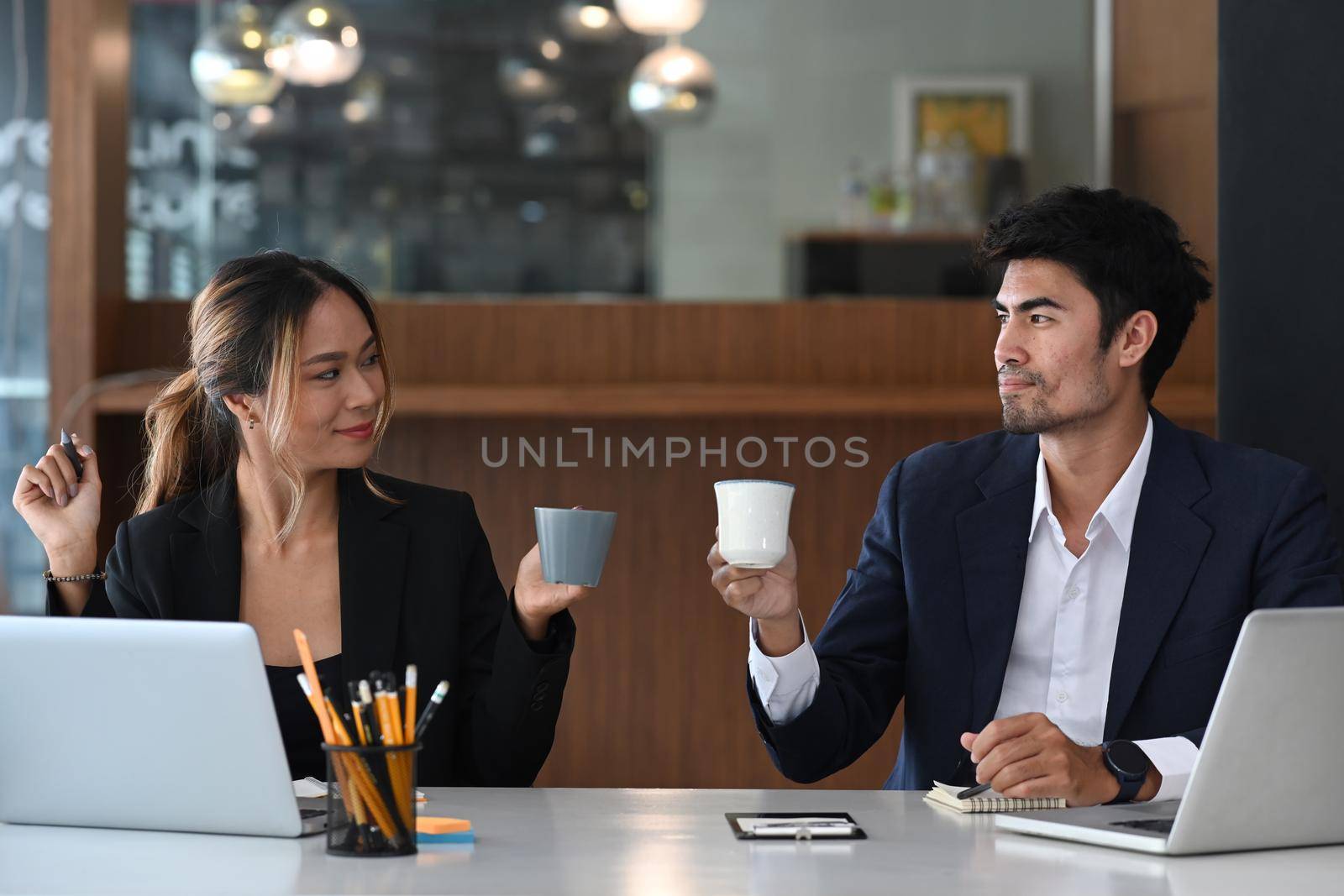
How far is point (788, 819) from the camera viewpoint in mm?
1207

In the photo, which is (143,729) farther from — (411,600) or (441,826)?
(411,600)

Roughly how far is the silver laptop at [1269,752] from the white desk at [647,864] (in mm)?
14

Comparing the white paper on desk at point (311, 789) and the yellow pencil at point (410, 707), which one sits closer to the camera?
the yellow pencil at point (410, 707)

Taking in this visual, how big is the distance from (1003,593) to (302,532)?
82 cm

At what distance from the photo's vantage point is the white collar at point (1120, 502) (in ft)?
5.48

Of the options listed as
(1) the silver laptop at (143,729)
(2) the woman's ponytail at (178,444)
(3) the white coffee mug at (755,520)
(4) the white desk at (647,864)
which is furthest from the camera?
(2) the woman's ponytail at (178,444)

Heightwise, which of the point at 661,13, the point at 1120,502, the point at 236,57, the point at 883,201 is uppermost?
the point at 661,13

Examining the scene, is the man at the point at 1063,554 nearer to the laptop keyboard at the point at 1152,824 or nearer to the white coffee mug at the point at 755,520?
the white coffee mug at the point at 755,520

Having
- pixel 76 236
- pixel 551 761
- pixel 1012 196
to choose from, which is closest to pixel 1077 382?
pixel 551 761

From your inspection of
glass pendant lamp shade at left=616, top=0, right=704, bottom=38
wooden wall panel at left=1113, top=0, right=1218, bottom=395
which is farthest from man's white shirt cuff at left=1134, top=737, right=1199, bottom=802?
glass pendant lamp shade at left=616, top=0, right=704, bottom=38

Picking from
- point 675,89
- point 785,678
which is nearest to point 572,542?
point 785,678

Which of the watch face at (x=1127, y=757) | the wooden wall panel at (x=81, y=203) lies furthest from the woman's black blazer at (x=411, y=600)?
the wooden wall panel at (x=81, y=203)

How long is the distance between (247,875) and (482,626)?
0.68 metres

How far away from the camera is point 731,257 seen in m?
5.82
